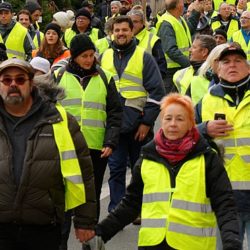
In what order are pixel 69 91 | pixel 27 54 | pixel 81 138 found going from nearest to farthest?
pixel 81 138, pixel 69 91, pixel 27 54

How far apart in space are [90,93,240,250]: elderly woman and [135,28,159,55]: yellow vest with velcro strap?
204 inches

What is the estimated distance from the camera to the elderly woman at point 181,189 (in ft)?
15.4

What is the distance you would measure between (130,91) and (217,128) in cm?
262

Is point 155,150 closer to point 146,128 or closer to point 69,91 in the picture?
point 69,91

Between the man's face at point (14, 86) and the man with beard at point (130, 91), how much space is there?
3010 millimetres

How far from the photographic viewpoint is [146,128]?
7.94 m

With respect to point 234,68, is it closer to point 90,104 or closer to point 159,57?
point 90,104

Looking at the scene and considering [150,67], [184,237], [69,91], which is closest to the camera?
[184,237]

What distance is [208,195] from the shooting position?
4750mm

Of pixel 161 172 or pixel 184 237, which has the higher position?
pixel 161 172

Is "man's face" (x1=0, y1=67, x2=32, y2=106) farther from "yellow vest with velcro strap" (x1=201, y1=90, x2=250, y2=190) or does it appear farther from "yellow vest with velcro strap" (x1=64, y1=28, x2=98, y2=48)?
"yellow vest with velcro strap" (x1=64, y1=28, x2=98, y2=48)

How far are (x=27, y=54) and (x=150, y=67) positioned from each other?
4.27 m

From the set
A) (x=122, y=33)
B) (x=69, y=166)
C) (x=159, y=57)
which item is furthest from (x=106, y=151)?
(x=159, y=57)

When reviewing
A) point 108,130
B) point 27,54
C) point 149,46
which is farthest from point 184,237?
point 27,54
